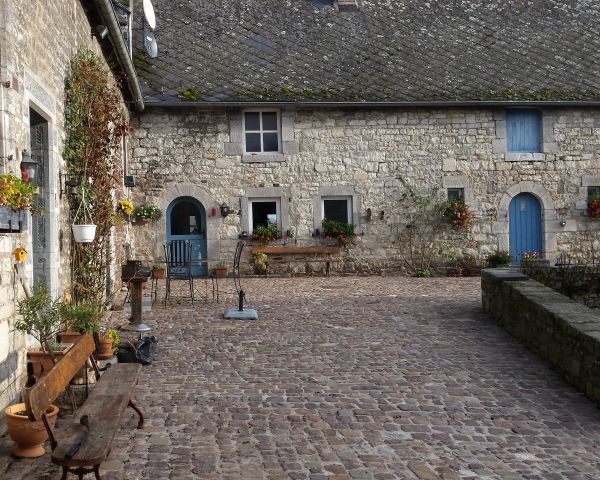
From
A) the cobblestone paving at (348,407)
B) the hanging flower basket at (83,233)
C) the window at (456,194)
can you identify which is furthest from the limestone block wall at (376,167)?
the hanging flower basket at (83,233)

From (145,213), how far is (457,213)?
6571 mm

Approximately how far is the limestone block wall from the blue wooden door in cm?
18

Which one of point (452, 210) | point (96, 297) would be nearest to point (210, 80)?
point (452, 210)

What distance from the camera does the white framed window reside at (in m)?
14.7

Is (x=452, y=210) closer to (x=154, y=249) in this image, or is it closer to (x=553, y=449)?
(x=154, y=249)

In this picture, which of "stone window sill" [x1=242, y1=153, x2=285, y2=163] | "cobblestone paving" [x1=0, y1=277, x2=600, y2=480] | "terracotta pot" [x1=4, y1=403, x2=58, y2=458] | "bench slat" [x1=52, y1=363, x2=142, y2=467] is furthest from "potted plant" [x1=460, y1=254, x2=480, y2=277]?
"terracotta pot" [x1=4, y1=403, x2=58, y2=458]

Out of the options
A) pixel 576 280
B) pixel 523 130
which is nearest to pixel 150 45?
pixel 523 130

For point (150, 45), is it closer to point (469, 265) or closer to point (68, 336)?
point (469, 265)

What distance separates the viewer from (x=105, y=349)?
615cm

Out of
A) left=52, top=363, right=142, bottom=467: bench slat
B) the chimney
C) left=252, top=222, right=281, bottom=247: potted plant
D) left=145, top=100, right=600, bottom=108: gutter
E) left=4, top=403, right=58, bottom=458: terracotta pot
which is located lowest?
left=4, top=403, right=58, bottom=458: terracotta pot

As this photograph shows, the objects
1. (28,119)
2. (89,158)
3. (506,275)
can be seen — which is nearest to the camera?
(28,119)

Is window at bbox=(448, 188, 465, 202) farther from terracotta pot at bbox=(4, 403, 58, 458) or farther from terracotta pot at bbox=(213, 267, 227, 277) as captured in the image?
terracotta pot at bbox=(4, 403, 58, 458)

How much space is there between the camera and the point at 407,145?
48.5ft

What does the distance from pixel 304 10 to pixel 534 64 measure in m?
5.64
